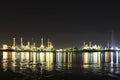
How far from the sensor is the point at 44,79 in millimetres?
41531

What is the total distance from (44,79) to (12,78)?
13.7ft

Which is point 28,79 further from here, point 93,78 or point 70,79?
point 93,78

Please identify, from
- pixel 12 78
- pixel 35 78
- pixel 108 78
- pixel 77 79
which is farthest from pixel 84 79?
pixel 12 78

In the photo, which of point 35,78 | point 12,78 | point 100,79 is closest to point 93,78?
point 100,79

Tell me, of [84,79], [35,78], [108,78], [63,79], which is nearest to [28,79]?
[35,78]

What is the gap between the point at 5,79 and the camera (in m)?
40.6

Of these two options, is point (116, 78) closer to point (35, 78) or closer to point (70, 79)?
point (70, 79)

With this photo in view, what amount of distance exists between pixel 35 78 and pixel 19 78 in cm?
205

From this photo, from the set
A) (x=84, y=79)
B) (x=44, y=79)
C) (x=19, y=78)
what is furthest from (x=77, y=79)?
(x=19, y=78)

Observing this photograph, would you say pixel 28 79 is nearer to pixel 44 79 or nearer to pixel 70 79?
pixel 44 79

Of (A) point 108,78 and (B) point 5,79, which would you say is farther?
(A) point 108,78

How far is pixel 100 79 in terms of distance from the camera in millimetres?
42281

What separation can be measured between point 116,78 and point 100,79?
2.34 metres

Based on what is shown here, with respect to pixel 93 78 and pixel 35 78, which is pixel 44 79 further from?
pixel 93 78
